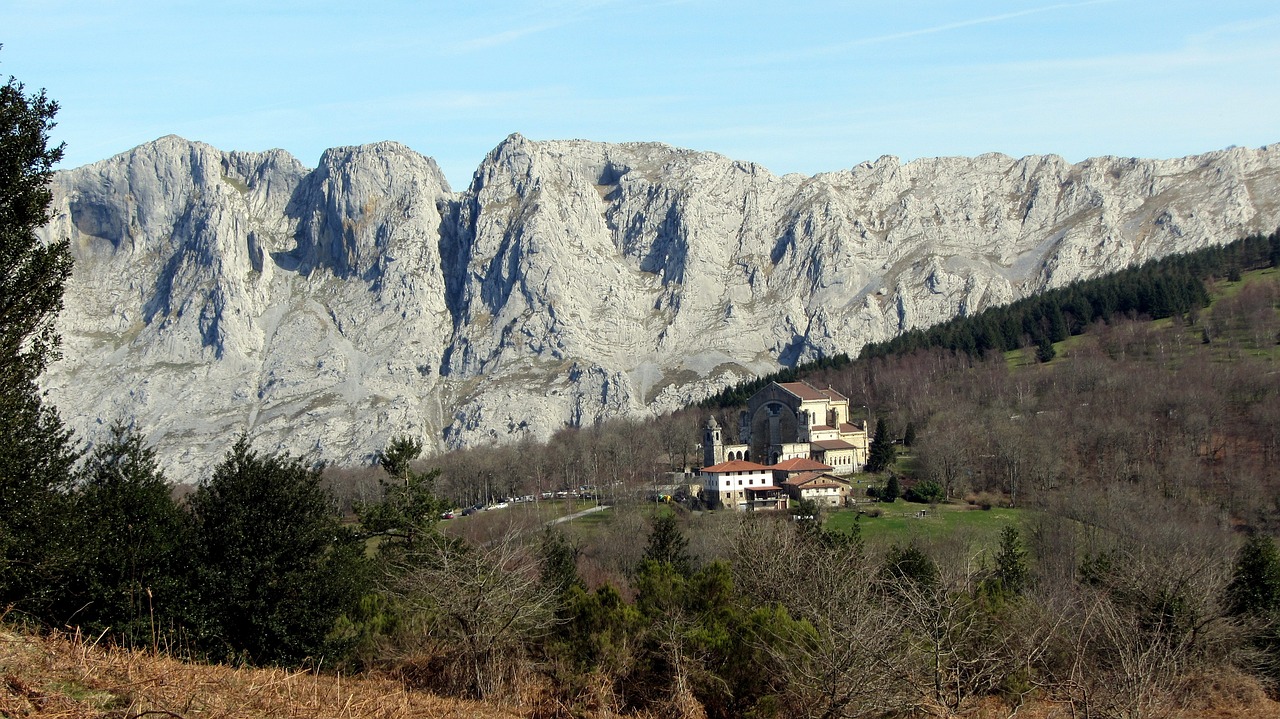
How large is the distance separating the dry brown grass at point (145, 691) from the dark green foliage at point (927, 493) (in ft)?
228

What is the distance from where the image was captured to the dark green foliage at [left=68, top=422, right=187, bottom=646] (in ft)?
66.9

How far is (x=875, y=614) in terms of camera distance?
55.5ft

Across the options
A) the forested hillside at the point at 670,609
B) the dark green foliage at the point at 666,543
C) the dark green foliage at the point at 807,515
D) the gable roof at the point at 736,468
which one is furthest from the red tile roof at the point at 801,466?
the dark green foliage at the point at 666,543

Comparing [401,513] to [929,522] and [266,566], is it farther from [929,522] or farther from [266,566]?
[929,522]

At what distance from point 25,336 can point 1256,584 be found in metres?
36.9

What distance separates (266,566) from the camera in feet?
76.4

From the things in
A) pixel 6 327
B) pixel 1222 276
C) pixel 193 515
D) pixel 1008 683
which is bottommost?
pixel 1008 683

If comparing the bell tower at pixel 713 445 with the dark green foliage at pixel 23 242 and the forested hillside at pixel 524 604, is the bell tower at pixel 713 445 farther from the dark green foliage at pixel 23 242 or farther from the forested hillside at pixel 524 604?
the dark green foliage at pixel 23 242

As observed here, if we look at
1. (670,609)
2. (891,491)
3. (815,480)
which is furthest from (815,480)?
(670,609)

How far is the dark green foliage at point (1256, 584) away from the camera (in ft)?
110

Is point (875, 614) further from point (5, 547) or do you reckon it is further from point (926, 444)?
point (926, 444)

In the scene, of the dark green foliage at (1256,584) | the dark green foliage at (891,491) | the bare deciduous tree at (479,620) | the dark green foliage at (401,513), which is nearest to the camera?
the bare deciduous tree at (479,620)

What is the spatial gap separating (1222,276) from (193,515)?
456ft

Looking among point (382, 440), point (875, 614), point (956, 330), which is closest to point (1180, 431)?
point (956, 330)
